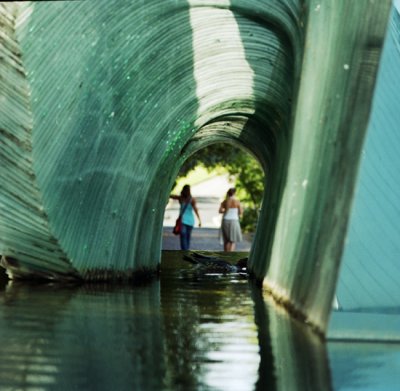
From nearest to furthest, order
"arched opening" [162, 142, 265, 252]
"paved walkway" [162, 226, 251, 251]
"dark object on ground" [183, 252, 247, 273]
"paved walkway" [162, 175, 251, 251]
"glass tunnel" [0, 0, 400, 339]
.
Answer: "glass tunnel" [0, 0, 400, 339] < "dark object on ground" [183, 252, 247, 273] < "paved walkway" [162, 226, 251, 251] < "paved walkway" [162, 175, 251, 251] < "arched opening" [162, 142, 265, 252]

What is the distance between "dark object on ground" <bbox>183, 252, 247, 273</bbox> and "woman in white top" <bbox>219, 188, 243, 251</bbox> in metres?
2.77

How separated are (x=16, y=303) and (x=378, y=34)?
4633 mm

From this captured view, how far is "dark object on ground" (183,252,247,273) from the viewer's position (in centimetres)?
1841

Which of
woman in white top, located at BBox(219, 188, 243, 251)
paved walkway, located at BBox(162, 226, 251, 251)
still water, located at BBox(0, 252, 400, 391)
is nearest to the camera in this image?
still water, located at BBox(0, 252, 400, 391)

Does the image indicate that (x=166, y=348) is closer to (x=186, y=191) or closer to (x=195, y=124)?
(x=195, y=124)

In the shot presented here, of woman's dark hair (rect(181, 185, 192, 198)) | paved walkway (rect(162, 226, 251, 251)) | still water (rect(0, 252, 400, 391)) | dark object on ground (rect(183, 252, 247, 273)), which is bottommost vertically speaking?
still water (rect(0, 252, 400, 391))

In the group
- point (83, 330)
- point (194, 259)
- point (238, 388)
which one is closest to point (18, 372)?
point (238, 388)

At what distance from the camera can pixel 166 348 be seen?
759 cm

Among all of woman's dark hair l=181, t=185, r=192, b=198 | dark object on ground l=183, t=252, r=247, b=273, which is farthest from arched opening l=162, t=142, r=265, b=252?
dark object on ground l=183, t=252, r=247, b=273

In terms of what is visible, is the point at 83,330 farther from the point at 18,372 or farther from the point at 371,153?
the point at 371,153

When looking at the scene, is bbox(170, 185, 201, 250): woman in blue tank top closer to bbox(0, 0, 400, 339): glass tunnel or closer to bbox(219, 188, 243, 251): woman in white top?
bbox(219, 188, 243, 251): woman in white top

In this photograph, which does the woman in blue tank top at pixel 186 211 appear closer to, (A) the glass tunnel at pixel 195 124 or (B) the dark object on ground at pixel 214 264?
(B) the dark object on ground at pixel 214 264

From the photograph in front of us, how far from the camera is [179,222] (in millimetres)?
24156

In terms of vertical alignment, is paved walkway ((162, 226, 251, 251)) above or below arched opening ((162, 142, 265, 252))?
below
